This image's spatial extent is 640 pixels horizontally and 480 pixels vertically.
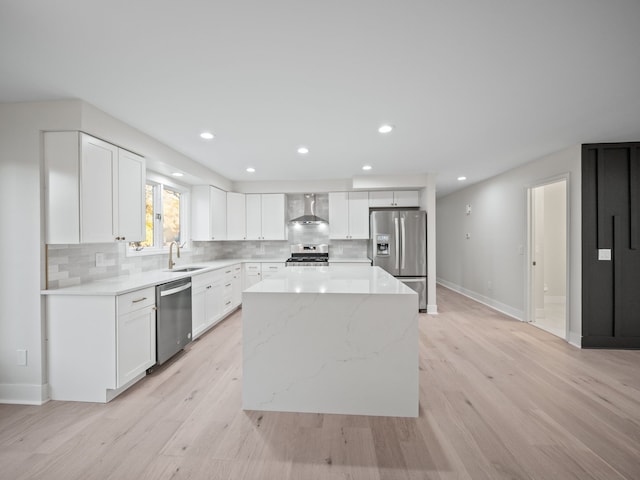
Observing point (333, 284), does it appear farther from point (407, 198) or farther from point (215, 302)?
point (407, 198)

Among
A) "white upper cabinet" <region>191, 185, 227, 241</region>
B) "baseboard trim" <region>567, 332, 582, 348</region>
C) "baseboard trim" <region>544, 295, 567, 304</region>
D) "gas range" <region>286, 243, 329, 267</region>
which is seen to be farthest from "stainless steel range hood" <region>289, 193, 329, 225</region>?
"baseboard trim" <region>544, 295, 567, 304</region>

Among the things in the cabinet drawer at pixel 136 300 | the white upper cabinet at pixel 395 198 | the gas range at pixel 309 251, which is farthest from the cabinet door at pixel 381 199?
the cabinet drawer at pixel 136 300

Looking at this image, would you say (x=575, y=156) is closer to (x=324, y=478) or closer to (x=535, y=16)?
(x=535, y=16)

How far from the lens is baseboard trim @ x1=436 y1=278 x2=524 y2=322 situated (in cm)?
445

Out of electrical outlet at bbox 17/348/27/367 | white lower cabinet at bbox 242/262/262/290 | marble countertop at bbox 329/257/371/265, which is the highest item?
marble countertop at bbox 329/257/371/265

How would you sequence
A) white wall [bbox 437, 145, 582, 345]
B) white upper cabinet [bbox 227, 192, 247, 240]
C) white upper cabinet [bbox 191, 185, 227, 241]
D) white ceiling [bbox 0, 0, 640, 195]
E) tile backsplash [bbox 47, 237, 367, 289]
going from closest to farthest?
white ceiling [bbox 0, 0, 640, 195]
tile backsplash [bbox 47, 237, 367, 289]
white wall [bbox 437, 145, 582, 345]
white upper cabinet [bbox 191, 185, 227, 241]
white upper cabinet [bbox 227, 192, 247, 240]

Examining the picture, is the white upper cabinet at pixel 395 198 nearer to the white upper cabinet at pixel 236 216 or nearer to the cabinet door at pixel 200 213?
the white upper cabinet at pixel 236 216

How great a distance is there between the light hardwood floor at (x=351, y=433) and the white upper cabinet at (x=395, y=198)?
10.1ft

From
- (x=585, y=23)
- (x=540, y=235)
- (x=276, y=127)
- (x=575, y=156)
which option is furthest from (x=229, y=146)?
(x=540, y=235)

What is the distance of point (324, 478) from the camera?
59.2 inches

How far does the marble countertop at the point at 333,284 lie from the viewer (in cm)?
213

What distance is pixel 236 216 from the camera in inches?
211

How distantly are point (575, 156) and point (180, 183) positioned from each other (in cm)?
538

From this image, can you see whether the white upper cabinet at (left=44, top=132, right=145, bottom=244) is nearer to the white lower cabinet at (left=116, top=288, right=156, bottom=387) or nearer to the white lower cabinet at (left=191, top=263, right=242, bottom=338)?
the white lower cabinet at (left=116, top=288, right=156, bottom=387)
